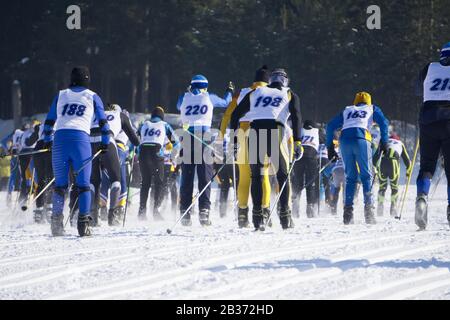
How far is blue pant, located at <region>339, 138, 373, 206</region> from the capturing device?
1233 cm

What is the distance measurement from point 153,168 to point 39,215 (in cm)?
228

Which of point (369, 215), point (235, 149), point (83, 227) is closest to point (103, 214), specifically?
point (235, 149)

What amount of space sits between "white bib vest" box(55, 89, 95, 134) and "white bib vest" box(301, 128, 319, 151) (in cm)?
756

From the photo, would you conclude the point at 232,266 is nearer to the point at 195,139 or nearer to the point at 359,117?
the point at 195,139

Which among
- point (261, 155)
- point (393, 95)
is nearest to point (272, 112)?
point (261, 155)

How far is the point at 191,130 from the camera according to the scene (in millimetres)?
12031

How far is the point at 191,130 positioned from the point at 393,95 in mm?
31194

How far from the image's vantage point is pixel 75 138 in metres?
9.85

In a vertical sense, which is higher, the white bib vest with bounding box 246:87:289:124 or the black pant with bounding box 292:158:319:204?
the white bib vest with bounding box 246:87:289:124

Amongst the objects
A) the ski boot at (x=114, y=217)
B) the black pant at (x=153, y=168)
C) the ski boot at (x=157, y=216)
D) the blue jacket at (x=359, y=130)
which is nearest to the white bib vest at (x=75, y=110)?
the ski boot at (x=114, y=217)

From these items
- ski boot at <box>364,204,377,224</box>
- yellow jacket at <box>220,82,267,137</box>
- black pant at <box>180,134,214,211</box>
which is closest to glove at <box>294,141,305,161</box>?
yellow jacket at <box>220,82,267,137</box>

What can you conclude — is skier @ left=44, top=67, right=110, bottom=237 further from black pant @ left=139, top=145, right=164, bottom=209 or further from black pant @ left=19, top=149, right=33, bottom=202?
black pant @ left=19, top=149, right=33, bottom=202
